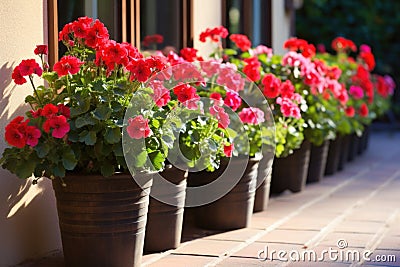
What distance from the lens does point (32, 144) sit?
Result: 9.23 feet

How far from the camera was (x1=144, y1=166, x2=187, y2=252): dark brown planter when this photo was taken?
11.0ft

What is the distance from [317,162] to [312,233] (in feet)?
5.72

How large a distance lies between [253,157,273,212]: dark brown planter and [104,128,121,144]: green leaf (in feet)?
4.68

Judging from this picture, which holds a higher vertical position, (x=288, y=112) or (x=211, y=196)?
(x=288, y=112)

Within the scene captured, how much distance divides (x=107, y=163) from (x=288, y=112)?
58.2 inches

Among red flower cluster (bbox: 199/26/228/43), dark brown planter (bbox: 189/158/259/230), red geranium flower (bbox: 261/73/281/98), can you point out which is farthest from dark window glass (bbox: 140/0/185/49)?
dark brown planter (bbox: 189/158/259/230)

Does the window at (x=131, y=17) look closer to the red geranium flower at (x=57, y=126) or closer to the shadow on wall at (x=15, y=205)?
the shadow on wall at (x=15, y=205)

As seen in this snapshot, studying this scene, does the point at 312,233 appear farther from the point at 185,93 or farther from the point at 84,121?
the point at 84,121

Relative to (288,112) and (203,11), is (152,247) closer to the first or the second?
(288,112)

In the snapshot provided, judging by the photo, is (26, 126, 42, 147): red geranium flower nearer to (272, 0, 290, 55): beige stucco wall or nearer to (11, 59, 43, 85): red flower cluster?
(11, 59, 43, 85): red flower cluster

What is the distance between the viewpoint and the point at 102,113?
2.92 metres

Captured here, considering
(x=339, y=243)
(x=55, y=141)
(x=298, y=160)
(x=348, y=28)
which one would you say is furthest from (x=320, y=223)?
(x=348, y=28)

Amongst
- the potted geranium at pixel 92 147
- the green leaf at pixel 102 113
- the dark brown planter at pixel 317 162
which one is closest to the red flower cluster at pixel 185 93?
the potted geranium at pixel 92 147

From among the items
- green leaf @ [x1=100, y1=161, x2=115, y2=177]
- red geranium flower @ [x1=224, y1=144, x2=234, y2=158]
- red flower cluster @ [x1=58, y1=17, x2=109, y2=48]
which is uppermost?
red flower cluster @ [x1=58, y1=17, x2=109, y2=48]
